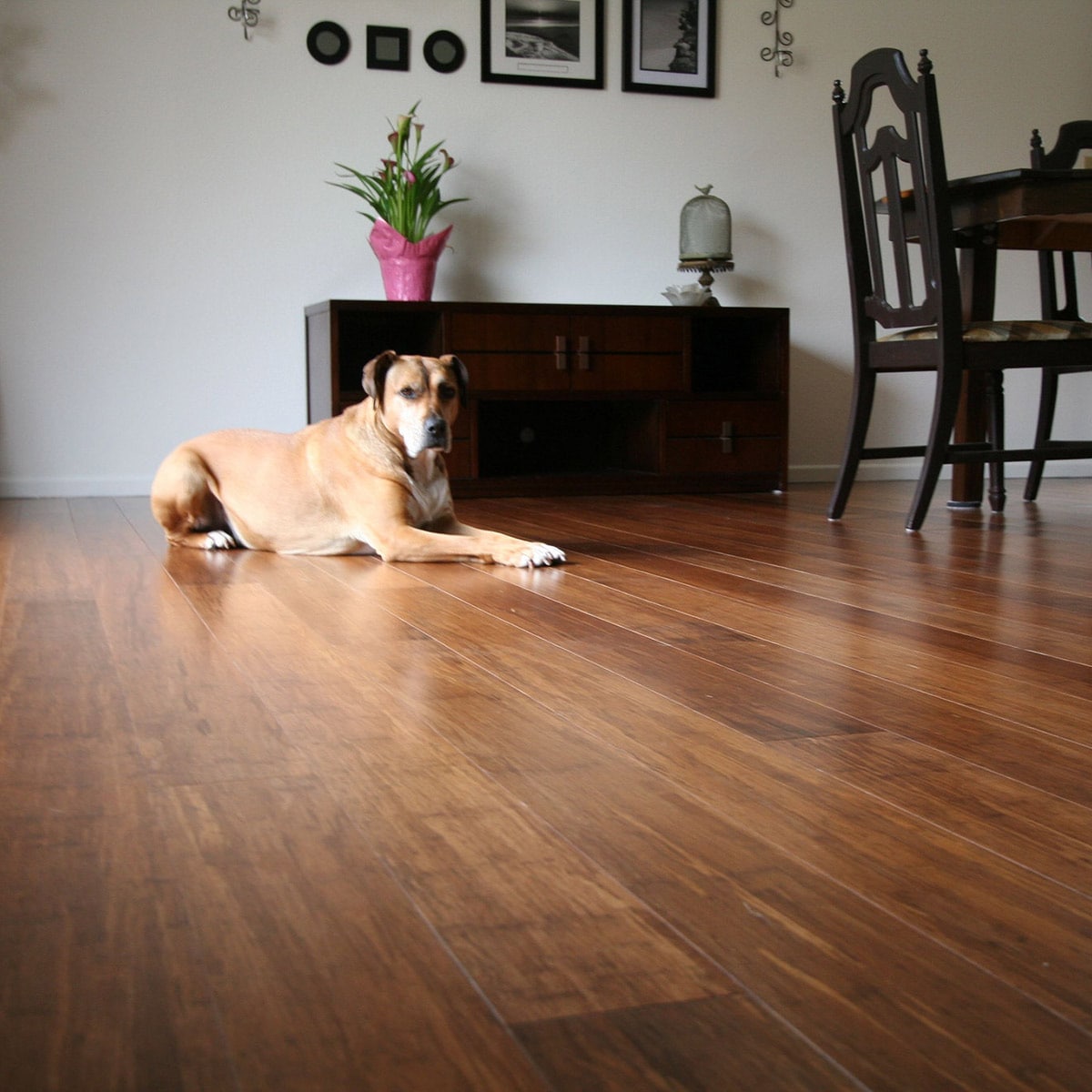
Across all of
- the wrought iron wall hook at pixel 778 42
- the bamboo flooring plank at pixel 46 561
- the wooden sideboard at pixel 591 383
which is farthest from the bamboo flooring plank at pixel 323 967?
the wrought iron wall hook at pixel 778 42

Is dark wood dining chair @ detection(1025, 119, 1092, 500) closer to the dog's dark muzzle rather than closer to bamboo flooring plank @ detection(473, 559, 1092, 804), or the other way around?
the dog's dark muzzle

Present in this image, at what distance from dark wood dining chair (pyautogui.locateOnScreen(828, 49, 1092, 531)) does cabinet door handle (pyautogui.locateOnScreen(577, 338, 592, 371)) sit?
1.25 metres

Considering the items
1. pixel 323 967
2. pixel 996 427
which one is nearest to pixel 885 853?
pixel 323 967

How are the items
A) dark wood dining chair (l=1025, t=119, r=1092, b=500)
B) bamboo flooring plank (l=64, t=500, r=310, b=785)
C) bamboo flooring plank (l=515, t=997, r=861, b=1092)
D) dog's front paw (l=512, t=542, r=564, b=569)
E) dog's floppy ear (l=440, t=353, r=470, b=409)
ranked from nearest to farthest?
1. bamboo flooring plank (l=515, t=997, r=861, b=1092)
2. bamboo flooring plank (l=64, t=500, r=310, b=785)
3. dog's front paw (l=512, t=542, r=564, b=569)
4. dog's floppy ear (l=440, t=353, r=470, b=409)
5. dark wood dining chair (l=1025, t=119, r=1092, b=500)

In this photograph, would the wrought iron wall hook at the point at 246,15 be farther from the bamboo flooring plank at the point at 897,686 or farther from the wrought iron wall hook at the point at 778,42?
the bamboo flooring plank at the point at 897,686

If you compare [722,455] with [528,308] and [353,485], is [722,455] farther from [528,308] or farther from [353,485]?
[353,485]

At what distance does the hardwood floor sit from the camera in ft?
2.28

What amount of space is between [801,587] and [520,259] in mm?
3033

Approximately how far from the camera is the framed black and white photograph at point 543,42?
4957 millimetres

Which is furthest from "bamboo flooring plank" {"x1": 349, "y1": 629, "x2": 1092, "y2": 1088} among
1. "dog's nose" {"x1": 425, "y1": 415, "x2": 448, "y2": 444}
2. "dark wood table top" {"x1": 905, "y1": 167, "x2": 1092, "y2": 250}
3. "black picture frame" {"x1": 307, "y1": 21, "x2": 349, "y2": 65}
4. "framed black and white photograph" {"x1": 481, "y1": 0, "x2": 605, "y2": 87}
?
"framed black and white photograph" {"x1": 481, "y1": 0, "x2": 605, "y2": 87}

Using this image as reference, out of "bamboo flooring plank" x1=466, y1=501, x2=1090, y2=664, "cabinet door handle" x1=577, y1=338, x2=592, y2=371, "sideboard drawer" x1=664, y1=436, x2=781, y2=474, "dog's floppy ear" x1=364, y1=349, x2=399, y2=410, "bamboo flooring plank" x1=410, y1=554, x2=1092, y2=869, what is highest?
"cabinet door handle" x1=577, y1=338, x2=592, y2=371

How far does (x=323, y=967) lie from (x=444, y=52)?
466 centimetres

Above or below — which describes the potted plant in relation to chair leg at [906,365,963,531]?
Answer: above

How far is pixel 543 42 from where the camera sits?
16.5ft
